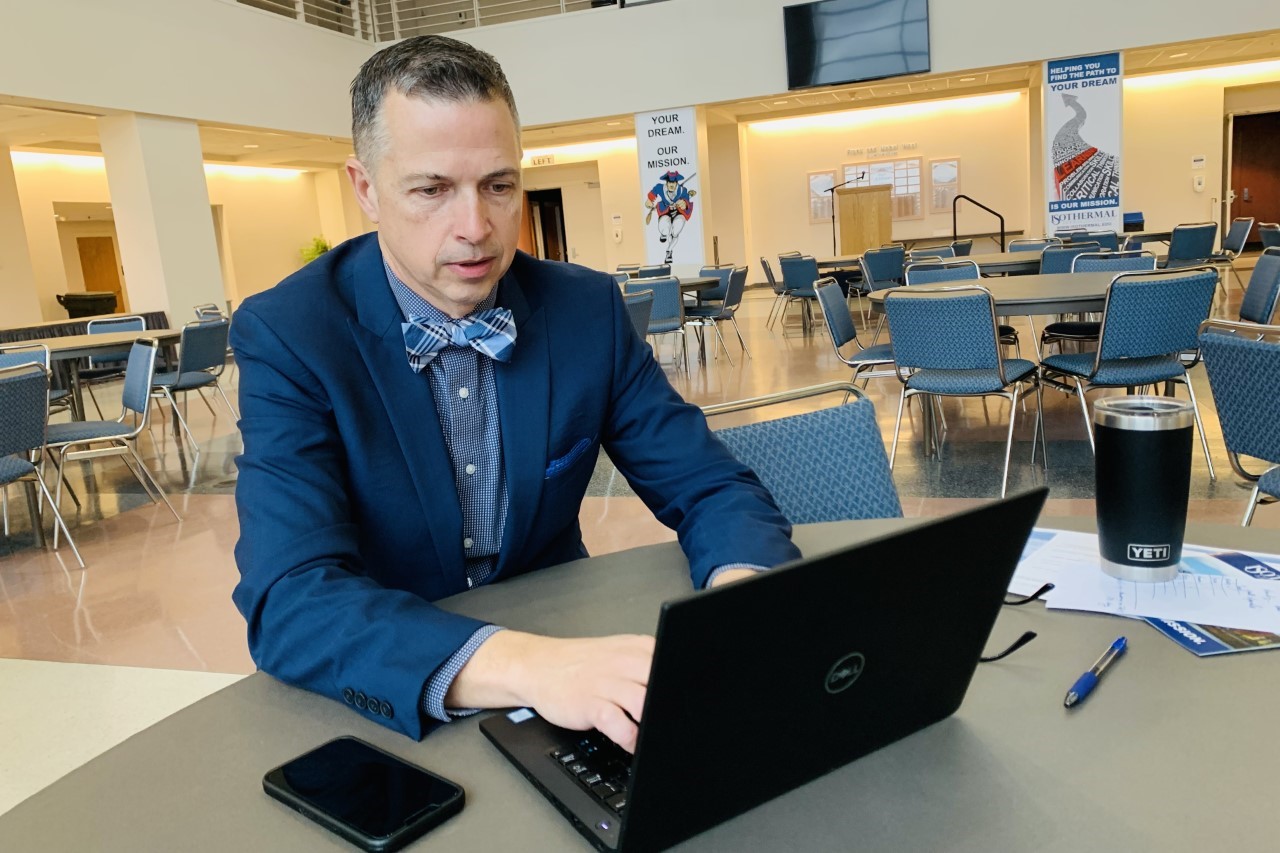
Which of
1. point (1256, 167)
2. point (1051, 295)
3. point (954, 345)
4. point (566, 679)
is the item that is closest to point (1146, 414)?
point (566, 679)

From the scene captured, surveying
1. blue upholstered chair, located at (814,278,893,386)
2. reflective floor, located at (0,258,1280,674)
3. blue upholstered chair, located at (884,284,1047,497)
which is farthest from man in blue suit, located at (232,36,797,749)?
blue upholstered chair, located at (814,278,893,386)

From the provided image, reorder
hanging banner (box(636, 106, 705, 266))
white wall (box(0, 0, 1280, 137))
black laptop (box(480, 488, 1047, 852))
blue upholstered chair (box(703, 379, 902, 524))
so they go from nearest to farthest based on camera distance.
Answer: black laptop (box(480, 488, 1047, 852)) < blue upholstered chair (box(703, 379, 902, 524)) < white wall (box(0, 0, 1280, 137)) < hanging banner (box(636, 106, 705, 266))

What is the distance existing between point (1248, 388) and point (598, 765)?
1.98 meters

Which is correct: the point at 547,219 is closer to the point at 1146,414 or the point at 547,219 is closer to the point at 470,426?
the point at 470,426

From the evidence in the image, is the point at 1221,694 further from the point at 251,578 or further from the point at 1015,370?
the point at 1015,370

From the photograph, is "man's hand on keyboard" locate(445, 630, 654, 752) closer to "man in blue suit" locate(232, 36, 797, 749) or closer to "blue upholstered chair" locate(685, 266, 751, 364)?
"man in blue suit" locate(232, 36, 797, 749)

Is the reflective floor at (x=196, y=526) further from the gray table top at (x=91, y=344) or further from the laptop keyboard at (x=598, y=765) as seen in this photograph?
the laptop keyboard at (x=598, y=765)

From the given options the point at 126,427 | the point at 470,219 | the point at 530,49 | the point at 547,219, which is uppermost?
the point at 530,49

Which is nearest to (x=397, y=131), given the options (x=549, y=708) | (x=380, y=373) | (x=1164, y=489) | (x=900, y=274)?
(x=380, y=373)

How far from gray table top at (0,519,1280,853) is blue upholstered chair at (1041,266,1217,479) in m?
2.85

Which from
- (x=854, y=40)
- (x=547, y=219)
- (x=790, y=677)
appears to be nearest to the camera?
(x=790, y=677)

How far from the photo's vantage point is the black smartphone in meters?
0.63

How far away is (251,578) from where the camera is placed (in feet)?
3.05

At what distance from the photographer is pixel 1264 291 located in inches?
168
